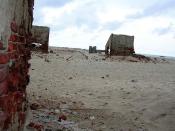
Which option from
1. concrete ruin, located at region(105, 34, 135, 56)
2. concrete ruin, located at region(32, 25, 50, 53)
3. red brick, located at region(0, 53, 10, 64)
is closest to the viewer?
red brick, located at region(0, 53, 10, 64)

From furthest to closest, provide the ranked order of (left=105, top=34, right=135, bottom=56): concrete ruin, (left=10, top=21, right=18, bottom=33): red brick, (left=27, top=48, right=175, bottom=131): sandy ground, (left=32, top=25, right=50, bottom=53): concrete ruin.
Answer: (left=105, top=34, right=135, bottom=56): concrete ruin < (left=32, top=25, right=50, bottom=53): concrete ruin < (left=27, top=48, right=175, bottom=131): sandy ground < (left=10, top=21, right=18, bottom=33): red brick

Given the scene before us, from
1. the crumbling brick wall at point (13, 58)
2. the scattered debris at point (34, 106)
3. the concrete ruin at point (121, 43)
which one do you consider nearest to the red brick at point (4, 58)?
the crumbling brick wall at point (13, 58)

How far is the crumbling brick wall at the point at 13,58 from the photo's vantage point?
388 cm

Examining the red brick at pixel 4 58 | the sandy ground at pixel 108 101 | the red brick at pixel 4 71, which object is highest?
the red brick at pixel 4 58

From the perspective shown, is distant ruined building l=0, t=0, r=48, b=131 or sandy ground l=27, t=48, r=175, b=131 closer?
distant ruined building l=0, t=0, r=48, b=131

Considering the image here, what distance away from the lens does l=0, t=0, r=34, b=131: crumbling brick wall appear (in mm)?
3883

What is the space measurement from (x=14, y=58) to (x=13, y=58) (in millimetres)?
51

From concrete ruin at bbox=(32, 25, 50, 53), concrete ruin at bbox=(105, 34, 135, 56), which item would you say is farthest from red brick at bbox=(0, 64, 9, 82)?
concrete ruin at bbox=(105, 34, 135, 56)

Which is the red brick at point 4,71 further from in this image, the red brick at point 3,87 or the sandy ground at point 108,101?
the sandy ground at point 108,101

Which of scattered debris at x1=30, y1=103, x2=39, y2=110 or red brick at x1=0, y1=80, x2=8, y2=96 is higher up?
red brick at x1=0, y1=80, x2=8, y2=96

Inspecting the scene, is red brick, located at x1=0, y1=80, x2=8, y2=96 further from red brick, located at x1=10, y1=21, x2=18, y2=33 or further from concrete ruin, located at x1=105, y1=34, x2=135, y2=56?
concrete ruin, located at x1=105, y1=34, x2=135, y2=56

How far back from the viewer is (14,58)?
4.32 m

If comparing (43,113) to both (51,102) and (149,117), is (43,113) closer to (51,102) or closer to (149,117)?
(51,102)

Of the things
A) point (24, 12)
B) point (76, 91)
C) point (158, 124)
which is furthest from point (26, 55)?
point (76, 91)
